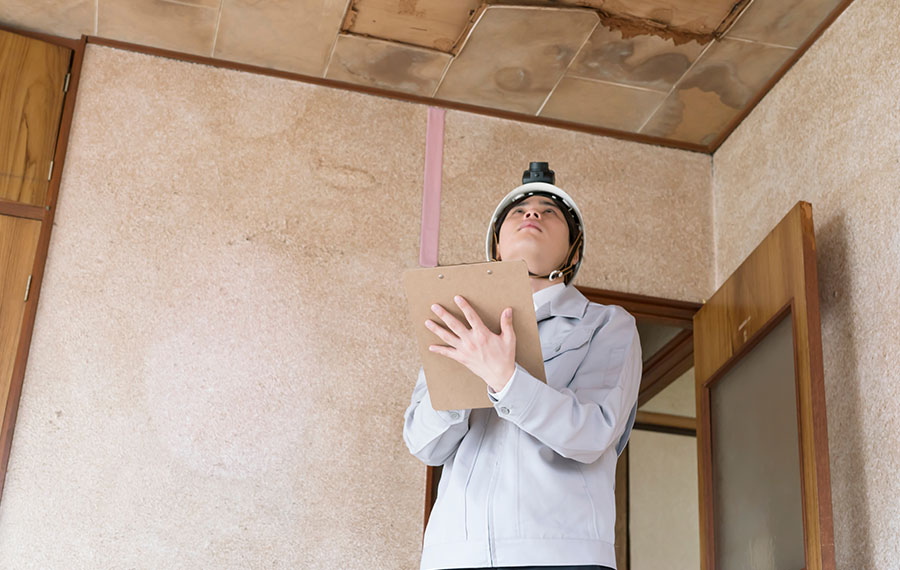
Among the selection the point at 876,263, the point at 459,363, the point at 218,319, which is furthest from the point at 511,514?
the point at 218,319

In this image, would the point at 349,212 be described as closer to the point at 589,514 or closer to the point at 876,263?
the point at 876,263

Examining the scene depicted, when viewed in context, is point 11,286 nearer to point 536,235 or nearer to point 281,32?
point 281,32

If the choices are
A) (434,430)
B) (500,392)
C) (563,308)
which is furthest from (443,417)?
(563,308)

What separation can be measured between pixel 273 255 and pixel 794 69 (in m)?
1.77

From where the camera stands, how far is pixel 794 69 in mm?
3318

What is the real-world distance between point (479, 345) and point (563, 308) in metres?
0.32

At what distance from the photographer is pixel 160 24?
329 centimetres

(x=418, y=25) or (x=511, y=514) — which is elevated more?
(x=418, y=25)

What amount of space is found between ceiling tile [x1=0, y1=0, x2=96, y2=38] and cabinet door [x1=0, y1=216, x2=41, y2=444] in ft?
2.21

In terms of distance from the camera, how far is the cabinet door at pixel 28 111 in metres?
3.12

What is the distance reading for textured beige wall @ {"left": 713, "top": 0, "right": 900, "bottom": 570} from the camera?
259 cm

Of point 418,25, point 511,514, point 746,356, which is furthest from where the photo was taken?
point 418,25

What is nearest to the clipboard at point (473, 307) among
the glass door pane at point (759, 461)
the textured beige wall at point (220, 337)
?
the glass door pane at point (759, 461)

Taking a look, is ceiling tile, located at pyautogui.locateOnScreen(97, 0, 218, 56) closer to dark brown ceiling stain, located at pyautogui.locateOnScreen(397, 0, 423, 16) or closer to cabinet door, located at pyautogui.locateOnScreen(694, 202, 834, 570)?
dark brown ceiling stain, located at pyautogui.locateOnScreen(397, 0, 423, 16)
